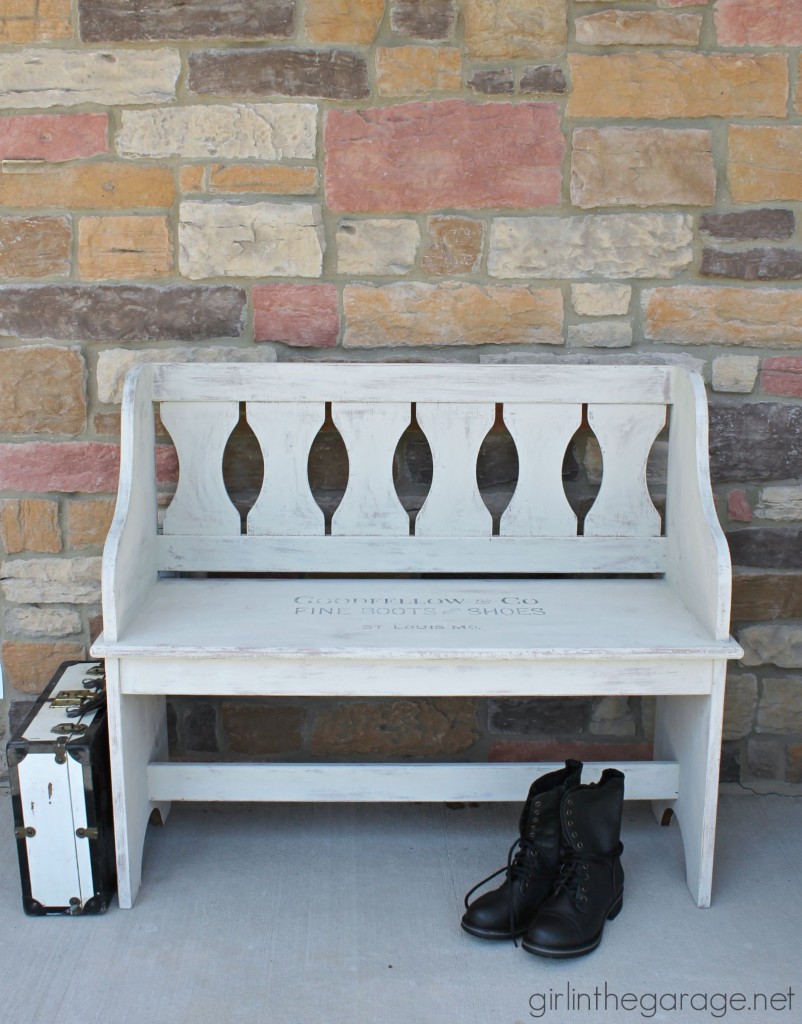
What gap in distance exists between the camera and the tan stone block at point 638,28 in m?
2.28

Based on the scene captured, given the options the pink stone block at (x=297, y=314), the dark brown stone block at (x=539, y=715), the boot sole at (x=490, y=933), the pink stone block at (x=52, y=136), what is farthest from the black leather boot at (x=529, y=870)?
the pink stone block at (x=52, y=136)

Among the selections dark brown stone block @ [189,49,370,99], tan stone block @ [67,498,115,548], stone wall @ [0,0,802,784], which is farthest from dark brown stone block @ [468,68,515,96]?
tan stone block @ [67,498,115,548]

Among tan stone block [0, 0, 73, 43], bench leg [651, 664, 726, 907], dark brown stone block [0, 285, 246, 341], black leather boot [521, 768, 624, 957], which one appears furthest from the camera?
dark brown stone block [0, 285, 246, 341]

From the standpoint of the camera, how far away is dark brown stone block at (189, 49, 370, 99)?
229cm

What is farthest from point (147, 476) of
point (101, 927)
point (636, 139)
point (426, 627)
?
point (636, 139)

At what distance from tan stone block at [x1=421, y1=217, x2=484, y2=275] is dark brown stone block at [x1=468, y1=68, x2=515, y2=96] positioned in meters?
0.28

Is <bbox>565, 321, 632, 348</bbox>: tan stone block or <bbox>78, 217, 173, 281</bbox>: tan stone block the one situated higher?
<bbox>78, 217, 173, 281</bbox>: tan stone block

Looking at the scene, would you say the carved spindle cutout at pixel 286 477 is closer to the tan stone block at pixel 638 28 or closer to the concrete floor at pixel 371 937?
the concrete floor at pixel 371 937

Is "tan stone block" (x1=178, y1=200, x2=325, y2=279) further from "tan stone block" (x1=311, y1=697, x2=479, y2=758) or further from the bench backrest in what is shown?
"tan stone block" (x1=311, y1=697, x2=479, y2=758)

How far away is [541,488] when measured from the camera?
7.73 ft

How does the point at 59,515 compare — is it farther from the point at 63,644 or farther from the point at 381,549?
the point at 381,549

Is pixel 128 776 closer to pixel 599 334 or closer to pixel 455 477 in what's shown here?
pixel 455 477

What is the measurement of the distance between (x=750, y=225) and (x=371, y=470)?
3.38ft

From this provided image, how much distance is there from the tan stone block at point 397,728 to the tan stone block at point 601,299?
0.98 m
